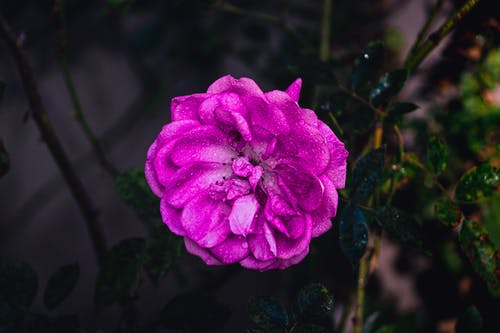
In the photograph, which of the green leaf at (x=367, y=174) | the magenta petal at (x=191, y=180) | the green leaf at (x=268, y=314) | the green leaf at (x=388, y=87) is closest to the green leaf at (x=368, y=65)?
the green leaf at (x=388, y=87)

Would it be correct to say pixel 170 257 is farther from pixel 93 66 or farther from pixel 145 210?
pixel 93 66

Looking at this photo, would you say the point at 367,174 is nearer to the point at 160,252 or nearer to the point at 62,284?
the point at 160,252

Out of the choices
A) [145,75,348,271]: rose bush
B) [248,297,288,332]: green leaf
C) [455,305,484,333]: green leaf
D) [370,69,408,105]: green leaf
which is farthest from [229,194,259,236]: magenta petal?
[455,305,484,333]: green leaf

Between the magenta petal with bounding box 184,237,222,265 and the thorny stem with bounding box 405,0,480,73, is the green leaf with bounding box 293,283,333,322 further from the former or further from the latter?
the thorny stem with bounding box 405,0,480,73

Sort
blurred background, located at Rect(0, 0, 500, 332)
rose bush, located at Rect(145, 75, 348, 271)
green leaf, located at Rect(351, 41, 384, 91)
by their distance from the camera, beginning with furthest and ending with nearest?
blurred background, located at Rect(0, 0, 500, 332) → green leaf, located at Rect(351, 41, 384, 91) → rose bush, located at Rect(145, 75, 348, 271)

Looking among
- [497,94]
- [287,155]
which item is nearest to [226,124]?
[287,155]

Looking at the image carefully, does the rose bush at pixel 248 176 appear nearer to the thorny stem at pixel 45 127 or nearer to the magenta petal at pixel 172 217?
the magenta petal at pixel 172 217

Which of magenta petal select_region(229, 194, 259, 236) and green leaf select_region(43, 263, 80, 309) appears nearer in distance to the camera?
magenta petal select_region(229, 194, 259, 236)
